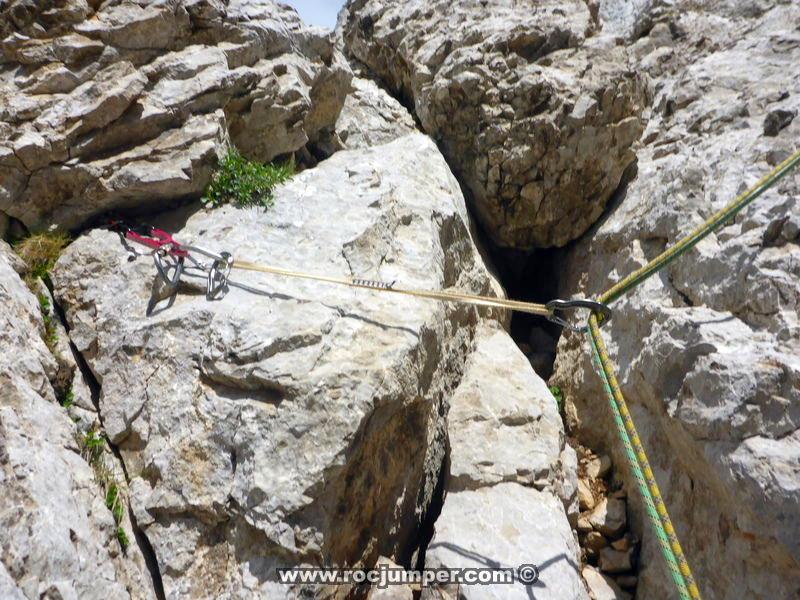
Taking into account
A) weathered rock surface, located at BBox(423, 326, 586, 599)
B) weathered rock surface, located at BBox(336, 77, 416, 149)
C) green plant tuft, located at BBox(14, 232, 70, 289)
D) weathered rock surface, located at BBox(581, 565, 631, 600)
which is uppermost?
weathered rock surface, located at BBox(336, 77, 416, 149)

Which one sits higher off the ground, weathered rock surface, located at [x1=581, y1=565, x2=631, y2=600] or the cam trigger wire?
the cam trigger wire

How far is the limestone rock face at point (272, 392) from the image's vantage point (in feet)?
11.6

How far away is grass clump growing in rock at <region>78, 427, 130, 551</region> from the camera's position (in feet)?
11.8

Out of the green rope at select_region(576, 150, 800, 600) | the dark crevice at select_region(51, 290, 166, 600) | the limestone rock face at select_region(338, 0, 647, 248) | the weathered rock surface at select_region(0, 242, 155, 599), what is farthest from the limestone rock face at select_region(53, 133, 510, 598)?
the limestone rock face at select_region(338, 0, 647, 248)

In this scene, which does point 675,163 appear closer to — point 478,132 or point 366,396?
point 478,132

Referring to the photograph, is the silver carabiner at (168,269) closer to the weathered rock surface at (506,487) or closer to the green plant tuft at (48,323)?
the green plant tuft at (48,323)

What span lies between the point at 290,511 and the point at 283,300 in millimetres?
1716

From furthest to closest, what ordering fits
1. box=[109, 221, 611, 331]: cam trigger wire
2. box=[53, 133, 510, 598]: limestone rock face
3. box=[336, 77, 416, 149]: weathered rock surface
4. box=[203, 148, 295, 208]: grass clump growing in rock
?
box=[336, 77, 416, 149]: weathered rock surface, box=[203, 148, 295, 208]: grass clump growing in rock, box=[109, 221, 611, 331]: cam trigger wire, box=[53, 133, 510, 598]: limestone rock face

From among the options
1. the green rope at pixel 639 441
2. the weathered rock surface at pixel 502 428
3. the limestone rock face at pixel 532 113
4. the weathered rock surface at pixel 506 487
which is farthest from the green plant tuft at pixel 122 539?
the limestone rock face at pixel 532 113

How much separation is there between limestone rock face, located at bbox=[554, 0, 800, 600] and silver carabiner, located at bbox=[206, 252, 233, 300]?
3.99m

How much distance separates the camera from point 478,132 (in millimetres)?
6973

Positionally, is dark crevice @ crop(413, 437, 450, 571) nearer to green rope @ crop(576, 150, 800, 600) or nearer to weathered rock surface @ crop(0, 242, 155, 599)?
green rope @ crop(576, 150, 800, 600)

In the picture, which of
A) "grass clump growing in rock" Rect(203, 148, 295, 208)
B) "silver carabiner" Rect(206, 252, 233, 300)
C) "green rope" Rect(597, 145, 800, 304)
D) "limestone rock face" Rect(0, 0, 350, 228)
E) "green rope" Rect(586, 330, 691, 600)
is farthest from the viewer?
"grass clump growing in rock" Rect(203, 148, 295, 208)

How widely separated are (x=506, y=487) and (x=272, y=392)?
2141 mm
